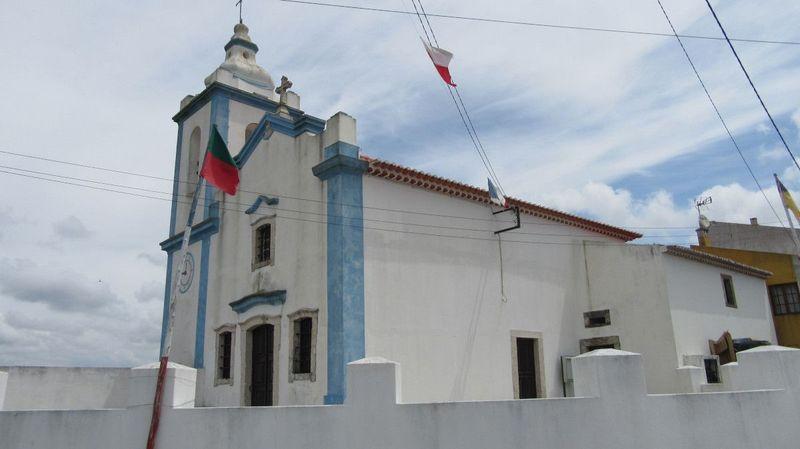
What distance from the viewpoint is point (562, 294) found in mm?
15477

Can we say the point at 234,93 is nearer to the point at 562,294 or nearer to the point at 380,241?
the point at 380,241

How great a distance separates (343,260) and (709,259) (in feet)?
33.6

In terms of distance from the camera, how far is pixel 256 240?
13.8 metres

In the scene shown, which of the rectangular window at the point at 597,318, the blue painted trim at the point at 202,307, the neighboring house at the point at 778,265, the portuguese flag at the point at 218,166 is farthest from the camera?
the neighboring house at the point at 778,265

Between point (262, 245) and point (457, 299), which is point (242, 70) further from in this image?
point (457, 299)

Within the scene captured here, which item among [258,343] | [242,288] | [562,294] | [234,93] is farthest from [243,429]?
[234,93]

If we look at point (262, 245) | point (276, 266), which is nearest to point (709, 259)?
point (276, 266)

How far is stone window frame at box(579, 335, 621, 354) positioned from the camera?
583 inches

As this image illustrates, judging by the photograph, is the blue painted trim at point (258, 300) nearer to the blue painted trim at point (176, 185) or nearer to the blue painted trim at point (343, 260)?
the blue painted trim at point (343, 260)

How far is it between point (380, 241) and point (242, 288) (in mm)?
3863

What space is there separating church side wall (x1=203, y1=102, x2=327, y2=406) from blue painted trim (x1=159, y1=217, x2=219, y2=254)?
237 millimetres

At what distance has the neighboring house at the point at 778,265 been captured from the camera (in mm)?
20156

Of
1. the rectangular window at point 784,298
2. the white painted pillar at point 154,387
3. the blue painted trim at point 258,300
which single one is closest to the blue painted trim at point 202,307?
the blue painted trim at point 258,300

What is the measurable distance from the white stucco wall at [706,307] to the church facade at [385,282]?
57 mm
